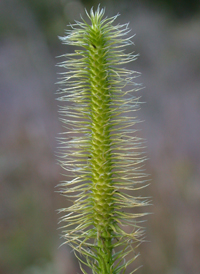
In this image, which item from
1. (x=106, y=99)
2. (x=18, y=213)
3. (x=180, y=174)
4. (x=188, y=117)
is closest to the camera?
(x=106, y=99)

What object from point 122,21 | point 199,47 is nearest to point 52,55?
point 122,21

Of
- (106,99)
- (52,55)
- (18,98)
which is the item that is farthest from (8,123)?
(106,99)

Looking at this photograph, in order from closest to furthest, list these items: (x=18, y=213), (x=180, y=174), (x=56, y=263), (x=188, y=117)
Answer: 1. (x=56, y=263)
2. (x=18, y=213)
3. (x=180, y=174)
4. (x=188, y=117)

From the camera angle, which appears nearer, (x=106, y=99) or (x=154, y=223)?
(x=106, y=99)

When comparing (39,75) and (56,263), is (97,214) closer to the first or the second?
(56,263)

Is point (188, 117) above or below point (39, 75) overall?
below

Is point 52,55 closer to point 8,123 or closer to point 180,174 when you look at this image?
point 8,123

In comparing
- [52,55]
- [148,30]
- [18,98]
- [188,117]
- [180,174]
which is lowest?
[180,174]
